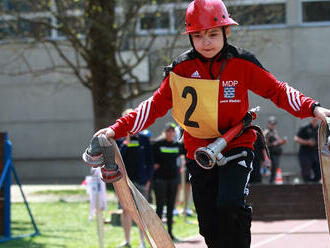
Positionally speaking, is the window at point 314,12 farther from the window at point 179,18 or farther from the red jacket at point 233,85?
the red jacket at point 233,85

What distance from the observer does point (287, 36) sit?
75.4 feet

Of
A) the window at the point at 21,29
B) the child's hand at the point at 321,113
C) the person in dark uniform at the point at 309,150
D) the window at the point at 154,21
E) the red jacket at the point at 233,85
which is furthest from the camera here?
the window at the point at 154,21

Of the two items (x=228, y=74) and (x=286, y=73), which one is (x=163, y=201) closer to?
(x=228, y=74)

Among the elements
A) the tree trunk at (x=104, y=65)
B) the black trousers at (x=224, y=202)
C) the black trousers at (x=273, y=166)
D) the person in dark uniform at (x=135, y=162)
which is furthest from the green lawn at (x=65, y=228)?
the black trousers at (x=224, y=202)

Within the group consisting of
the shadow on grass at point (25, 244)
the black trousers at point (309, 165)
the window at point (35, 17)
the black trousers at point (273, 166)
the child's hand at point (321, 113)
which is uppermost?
the window at point (35, 17)

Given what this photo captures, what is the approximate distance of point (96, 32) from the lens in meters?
17.1

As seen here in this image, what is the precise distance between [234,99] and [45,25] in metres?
13.2

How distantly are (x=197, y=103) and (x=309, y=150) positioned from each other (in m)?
11.2

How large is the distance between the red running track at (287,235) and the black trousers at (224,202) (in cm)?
452

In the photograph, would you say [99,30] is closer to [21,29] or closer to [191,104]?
[21,29]

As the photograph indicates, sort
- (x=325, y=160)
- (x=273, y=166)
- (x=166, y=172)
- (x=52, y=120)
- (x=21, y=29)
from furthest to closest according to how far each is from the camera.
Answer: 1. (x=52, y=120)
2. (x=21, y=29)
3. (x=273, y=166)
4. (x=166, y=172)
5. (x=325, y=160)

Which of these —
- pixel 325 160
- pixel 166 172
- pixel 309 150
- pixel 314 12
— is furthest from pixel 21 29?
pixel 325 160

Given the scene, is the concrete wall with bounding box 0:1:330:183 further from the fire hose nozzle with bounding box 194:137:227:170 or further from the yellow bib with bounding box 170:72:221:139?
the fire hose nozzle with bounding box 194:137:227:170

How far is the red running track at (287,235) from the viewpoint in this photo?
943cm
